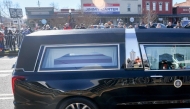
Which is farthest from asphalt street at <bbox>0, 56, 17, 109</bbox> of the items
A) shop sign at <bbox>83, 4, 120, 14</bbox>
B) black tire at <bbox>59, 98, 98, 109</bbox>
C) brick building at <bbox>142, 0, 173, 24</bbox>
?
brick building at <bbox>142, 0, 173, 24</bbox>

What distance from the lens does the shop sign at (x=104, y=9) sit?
35750 mm

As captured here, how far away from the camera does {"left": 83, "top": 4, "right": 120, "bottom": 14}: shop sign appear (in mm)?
35750

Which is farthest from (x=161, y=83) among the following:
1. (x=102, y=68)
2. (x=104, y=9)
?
(x=104, y=9)

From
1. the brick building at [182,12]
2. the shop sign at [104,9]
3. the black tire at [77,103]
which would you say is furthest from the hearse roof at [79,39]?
the brick building at [182,12]

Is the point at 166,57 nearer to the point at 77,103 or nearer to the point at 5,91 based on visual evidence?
the point at 77,103

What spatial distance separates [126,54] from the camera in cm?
289

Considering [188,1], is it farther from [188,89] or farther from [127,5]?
[188,89]

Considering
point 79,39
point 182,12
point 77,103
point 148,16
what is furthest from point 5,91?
point 182,12

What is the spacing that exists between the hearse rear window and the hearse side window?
0.49 m

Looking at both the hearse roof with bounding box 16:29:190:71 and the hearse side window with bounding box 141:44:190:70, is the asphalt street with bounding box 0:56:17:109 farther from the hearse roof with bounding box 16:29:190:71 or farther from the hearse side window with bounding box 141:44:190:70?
the hearse side window with bounding box 141:44:190:70

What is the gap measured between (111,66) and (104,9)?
35.0 m

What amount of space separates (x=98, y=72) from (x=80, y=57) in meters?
0.39

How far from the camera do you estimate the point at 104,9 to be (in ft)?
120

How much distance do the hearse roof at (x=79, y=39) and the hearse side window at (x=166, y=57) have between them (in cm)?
11
